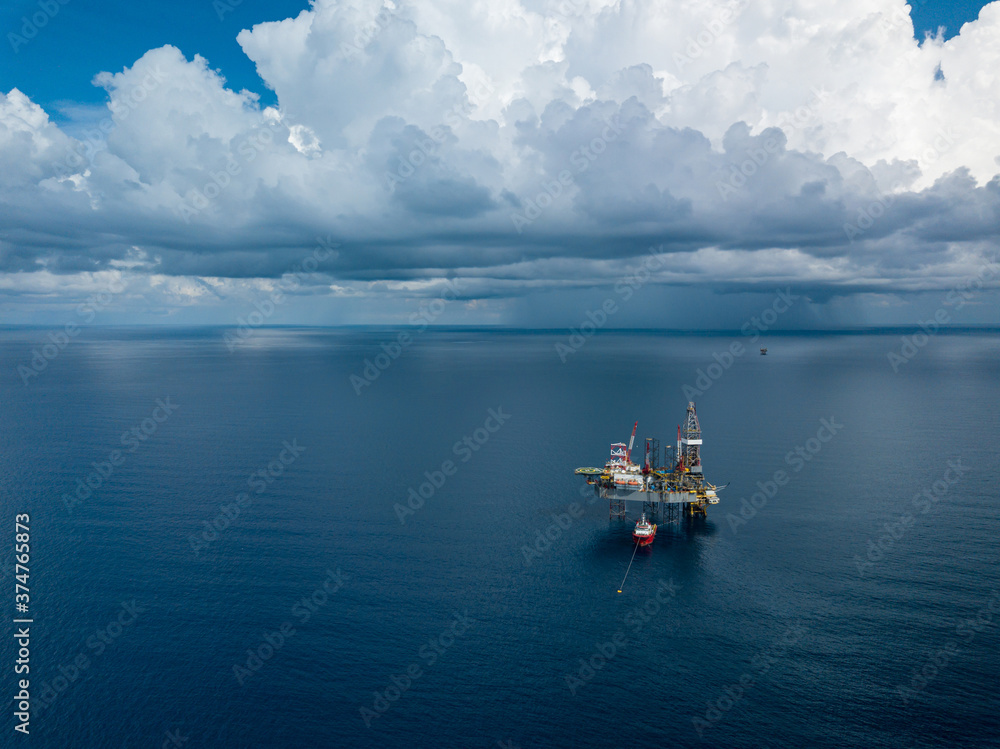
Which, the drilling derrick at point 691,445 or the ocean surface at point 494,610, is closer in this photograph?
the ocean surface at point 494,610

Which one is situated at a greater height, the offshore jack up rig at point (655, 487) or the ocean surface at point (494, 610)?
the offshore jack up rig at point (655, 487)

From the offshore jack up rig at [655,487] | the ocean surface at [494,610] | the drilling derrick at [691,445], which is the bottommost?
the ocean surface at [494,610]

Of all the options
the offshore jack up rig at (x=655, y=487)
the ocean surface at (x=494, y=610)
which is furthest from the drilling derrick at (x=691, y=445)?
the ocean surface at (x=494, y=610)

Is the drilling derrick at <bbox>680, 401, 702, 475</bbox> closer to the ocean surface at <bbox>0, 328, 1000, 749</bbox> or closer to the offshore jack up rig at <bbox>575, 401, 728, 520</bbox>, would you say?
A: the offshore jack up rig at <bbox>575, 401, 728, 520</bbox>

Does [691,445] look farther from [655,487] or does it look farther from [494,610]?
[494,610]

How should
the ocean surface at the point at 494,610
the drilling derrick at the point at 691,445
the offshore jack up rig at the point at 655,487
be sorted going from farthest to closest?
1. the drilling derrick at the point at 691,445
2. the offshore jack up rig at the point at 655,487
3. the ocean surface at the point at 494,610

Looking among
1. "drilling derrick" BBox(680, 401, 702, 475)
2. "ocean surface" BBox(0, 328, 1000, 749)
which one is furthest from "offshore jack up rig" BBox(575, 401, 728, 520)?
"ocean surface" BBox(0, 328, 1000, 749)

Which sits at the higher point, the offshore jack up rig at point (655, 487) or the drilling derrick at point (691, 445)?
the drilling derrick at point (691, 445)

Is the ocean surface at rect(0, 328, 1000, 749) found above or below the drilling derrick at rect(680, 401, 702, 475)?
below

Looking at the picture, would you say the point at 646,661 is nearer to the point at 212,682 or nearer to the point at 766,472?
the point at 212,682

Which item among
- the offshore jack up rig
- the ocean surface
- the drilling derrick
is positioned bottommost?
the ocean surface

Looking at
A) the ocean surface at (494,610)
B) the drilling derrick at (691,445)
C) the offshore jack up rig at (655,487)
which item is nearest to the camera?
the ocean surface at (494,610)

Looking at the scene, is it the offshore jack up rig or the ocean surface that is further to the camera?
the offshore jack up rig

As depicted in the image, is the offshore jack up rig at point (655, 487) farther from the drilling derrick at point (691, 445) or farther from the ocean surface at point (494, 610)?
the ocean surface at point (494, 610)
